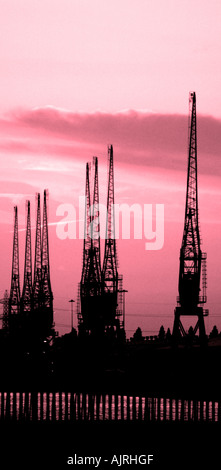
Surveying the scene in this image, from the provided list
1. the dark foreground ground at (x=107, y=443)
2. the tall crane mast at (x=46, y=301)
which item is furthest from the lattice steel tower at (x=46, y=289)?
the dark foreground ground at (x=107, y=443)

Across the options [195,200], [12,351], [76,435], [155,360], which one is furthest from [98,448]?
[12,351]

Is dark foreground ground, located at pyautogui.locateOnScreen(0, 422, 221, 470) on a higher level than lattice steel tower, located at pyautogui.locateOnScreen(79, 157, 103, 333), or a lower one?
lower

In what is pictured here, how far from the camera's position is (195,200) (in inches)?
4985

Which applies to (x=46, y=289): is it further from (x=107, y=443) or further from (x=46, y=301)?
(x=107, y=443)

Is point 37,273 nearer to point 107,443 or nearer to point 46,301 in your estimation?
point 46,301

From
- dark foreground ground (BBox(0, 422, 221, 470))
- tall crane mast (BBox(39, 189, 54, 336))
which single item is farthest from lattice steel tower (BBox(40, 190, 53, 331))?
dark foreground ground (BBox(0, 422, 221, 470))

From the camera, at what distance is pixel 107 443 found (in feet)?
251

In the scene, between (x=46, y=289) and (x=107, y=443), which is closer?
(x=107, y=443)

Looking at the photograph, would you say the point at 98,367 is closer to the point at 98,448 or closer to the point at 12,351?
the point at 12,351

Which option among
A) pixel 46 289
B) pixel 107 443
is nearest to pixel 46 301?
pixel 46 289

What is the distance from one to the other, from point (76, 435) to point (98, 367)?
6171 cm

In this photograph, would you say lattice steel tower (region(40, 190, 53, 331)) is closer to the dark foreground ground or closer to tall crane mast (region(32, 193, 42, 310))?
tall crane mast (region(32, 193, 42, 310))

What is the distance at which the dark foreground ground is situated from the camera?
237 ft

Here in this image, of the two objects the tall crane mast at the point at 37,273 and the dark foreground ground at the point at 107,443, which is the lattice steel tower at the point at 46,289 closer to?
the tall crane mast at the point at 37,273
